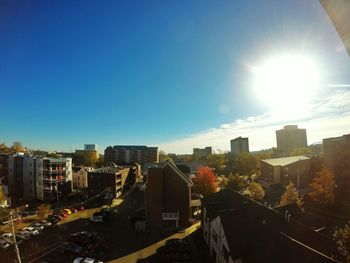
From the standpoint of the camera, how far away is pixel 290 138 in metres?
134

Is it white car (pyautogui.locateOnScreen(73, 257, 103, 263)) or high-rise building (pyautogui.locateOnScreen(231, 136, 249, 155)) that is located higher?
high-rise building (pyautogui.locateOnScreen(231, 136, 249, 155))

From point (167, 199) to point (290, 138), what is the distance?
12424cm

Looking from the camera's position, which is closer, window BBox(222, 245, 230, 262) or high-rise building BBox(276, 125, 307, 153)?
window BBox(222, 245, 230, 262)

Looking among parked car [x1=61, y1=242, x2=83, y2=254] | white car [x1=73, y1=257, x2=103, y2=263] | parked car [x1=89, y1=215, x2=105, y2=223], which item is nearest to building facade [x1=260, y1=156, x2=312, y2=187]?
parked car [x1=89, y1=215, x2=105, y2=223]

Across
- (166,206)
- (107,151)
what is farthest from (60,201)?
(107,151)

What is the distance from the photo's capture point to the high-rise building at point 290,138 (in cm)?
13375

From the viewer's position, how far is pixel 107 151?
108 meters

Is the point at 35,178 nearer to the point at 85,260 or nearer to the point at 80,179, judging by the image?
the point at 80,179

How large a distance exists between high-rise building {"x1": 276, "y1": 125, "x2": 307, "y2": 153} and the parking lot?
401 feet

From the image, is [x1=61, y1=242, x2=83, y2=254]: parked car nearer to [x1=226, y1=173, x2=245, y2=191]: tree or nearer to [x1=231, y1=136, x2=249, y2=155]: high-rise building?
[x1=226, y1=173, x2=245, y2=191]: tree

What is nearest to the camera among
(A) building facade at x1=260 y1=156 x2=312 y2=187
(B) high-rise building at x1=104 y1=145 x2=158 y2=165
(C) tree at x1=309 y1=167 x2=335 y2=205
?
(C) tree at x1=309 y1=167 x2=335 y2=205

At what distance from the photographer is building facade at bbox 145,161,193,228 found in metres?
28.5

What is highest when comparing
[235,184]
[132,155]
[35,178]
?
[132,155]

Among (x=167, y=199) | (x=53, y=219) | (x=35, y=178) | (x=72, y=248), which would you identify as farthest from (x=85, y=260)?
(x=35, y=178)
